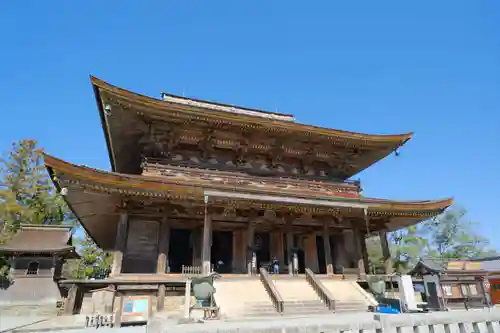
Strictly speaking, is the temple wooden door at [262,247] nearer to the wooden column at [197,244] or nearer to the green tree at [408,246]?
the wooden column at [197,244]

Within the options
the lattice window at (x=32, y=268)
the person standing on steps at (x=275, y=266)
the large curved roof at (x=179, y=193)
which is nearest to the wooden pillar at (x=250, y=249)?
the person standing on steps at (x=275, y=266)

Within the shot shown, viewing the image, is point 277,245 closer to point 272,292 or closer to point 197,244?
point 197,244

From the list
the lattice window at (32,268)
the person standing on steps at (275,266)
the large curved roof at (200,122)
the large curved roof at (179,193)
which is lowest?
the person standing on steps at (275,266)

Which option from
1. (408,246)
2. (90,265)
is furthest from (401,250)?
(90,265)

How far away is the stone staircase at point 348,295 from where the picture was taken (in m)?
10.6

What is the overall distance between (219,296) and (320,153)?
10.0 meters

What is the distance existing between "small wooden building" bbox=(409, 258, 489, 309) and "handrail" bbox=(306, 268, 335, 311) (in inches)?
163

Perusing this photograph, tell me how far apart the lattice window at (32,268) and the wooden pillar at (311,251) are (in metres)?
22.2

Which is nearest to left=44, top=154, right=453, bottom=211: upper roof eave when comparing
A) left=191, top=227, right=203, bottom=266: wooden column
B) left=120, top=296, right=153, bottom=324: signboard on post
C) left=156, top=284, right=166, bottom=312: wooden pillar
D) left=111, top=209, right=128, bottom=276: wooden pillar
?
left=111, top=209, right=128, bottom=276: wooden pillar

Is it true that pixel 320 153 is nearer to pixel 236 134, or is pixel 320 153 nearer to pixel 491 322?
pixel 236 134

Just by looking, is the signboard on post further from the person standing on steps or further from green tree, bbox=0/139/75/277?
green tree, bbox=0/139/75/277

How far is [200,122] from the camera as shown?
14.0m

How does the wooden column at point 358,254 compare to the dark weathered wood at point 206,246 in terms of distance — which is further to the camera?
the wooden column at point 358,254

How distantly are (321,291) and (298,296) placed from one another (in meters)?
0.91
